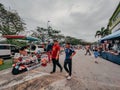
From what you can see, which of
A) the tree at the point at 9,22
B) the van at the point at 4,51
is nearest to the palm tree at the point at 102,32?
the tree at the point at 9,22

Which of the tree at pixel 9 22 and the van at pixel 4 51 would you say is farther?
the tree at pixel 9 22

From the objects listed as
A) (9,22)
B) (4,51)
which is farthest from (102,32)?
(4,51)

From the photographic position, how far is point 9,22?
28.4 metres

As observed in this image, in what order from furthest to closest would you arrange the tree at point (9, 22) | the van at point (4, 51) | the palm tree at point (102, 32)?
the palm tree at point (102, 32) < the tree at point (9, 22) < the van at point (4, 51)

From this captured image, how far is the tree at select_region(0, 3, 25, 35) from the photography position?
26819 millimetres

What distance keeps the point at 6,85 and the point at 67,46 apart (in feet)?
10.5

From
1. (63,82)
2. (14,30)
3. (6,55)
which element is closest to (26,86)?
(63,82)

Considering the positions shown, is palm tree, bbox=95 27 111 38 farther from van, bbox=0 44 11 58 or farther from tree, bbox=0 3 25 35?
van, bbox=0 44 11 58

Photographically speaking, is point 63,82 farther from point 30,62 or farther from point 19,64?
point 30,62

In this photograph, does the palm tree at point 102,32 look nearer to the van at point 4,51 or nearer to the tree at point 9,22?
the tree at point 9,22

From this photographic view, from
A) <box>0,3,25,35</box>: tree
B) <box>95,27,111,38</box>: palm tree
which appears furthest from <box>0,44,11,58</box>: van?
<box>95,27,111,38</box>: palm tree

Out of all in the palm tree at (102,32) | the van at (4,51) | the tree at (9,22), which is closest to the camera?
the van at (4,51)

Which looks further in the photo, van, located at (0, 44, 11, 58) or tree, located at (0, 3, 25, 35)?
tree, located at (0, 3, 25, 35)

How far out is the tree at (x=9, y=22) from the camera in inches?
1056
